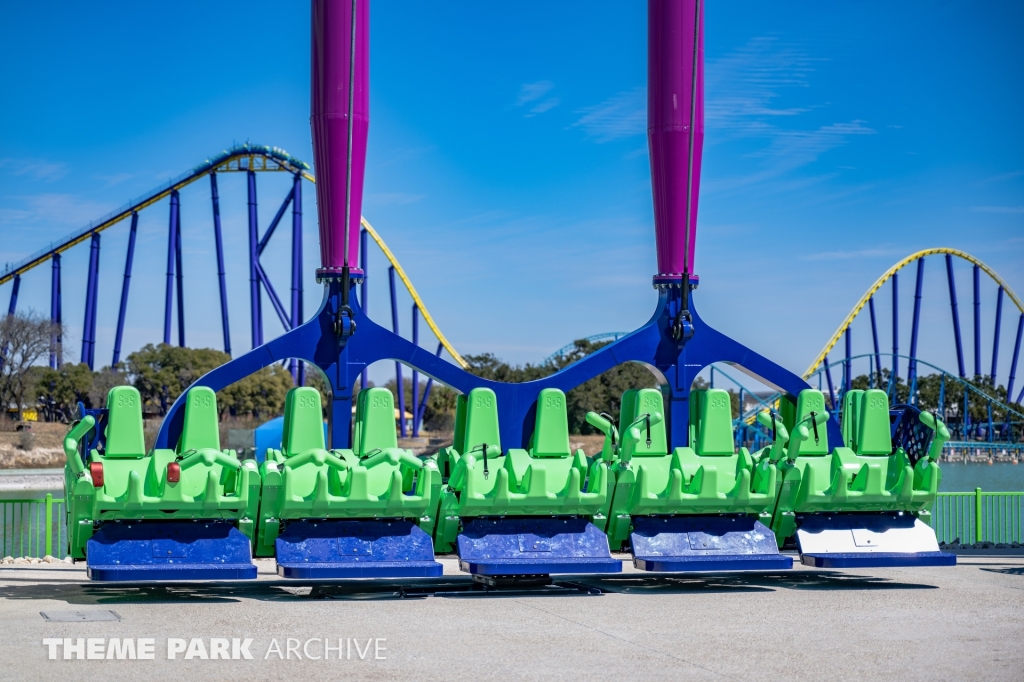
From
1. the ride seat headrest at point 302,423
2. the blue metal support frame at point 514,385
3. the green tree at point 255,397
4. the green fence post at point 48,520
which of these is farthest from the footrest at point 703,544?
the green tree at point 255,397

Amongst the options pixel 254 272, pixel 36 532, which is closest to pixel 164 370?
pixel 254 272

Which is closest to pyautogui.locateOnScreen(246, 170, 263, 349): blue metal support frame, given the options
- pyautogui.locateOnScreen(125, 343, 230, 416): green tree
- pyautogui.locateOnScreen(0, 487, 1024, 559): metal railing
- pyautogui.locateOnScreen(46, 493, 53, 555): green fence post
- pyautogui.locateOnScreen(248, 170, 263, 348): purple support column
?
pyautogui.locateOnScreen(248, 170, 263, 348): purple support column

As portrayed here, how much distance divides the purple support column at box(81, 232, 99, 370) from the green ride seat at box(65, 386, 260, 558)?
44.3 m

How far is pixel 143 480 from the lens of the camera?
11992 millimetres

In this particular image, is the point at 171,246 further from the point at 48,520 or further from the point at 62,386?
the point at 48,520

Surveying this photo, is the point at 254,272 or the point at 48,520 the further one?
the point at 254,272

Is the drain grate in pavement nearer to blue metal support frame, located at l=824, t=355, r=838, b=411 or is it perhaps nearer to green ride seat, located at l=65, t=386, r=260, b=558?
green ride seat, located at l=65, t=386, r=260, b=558

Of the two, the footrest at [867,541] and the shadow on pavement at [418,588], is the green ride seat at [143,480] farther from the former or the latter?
the footrest at [867,541]

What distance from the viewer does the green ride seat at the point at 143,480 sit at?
1166cm

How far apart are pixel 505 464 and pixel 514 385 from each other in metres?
1.43

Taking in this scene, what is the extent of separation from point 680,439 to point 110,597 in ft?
19.8

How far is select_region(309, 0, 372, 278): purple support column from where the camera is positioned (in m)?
14.1

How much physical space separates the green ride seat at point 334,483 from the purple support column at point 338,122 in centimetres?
195

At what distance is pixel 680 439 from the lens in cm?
1463
